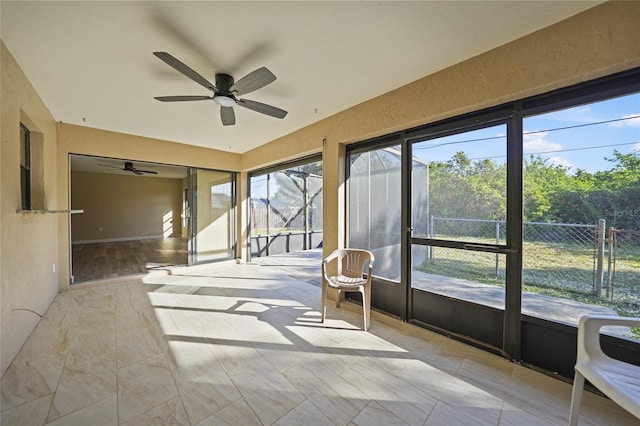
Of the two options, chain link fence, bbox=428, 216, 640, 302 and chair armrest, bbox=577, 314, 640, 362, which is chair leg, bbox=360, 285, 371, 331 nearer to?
chain link fence, bbox=428, 216, 640, 302

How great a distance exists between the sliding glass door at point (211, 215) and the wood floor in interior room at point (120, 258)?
73cm

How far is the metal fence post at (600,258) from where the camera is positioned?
5.77 ft

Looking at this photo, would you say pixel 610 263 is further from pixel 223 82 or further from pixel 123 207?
pixel 123 207

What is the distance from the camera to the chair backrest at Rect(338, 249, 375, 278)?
301cm

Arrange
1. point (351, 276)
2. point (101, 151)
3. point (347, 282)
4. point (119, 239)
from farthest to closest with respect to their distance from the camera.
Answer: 1. point (119, 239)
2. point (101, 151)
3. point (351, 276)
4. point (347, 282)

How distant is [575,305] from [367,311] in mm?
1640

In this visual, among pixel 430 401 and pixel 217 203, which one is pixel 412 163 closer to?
pixel 430 401

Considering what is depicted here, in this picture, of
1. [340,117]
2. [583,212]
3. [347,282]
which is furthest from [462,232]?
[340,117]

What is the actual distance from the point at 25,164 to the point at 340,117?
12.4 ft

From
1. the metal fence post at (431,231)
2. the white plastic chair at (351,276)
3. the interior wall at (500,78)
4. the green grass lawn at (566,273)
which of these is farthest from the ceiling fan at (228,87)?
the green grass lawn at (566,273)

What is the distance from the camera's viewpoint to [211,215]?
5516 millimetres

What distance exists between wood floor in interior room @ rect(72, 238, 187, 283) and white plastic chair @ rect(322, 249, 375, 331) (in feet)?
12.6

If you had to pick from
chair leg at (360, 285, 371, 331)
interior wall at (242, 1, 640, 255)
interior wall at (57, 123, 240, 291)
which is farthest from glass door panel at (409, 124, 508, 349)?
interior wall at (57, 123, 240, 291)

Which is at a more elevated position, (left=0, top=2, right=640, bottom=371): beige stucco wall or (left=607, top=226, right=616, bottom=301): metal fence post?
(left=0, top=2, right=640, bottom=371): beige stucco wall
